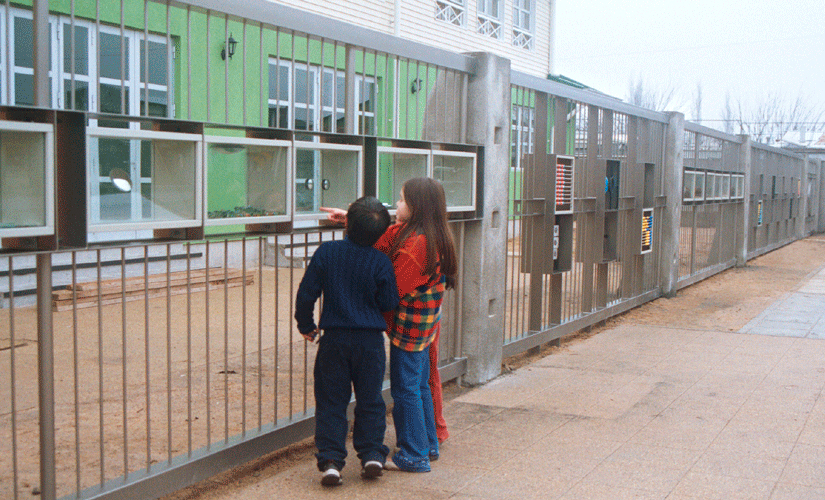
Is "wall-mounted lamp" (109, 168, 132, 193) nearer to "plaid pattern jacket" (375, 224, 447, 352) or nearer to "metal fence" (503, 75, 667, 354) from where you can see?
"plaid pattern jacket" (375, 224, 447, 352)

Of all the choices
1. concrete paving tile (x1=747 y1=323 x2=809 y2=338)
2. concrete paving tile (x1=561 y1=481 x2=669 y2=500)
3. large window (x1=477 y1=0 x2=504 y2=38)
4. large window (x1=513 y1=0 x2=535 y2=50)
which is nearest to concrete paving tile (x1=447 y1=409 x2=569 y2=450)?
concrete paving tile (x1=561 y1=481 x2=669 y2=500)

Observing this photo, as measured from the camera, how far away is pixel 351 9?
18.0 meters

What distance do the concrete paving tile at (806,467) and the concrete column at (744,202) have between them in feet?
44.4

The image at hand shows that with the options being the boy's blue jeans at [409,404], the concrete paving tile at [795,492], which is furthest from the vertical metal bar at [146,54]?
the concrete paving tile at [795,492]

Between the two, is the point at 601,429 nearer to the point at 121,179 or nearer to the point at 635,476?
the point at 635,476

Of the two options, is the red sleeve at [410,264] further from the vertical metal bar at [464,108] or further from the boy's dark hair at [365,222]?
the vertical metal bar at [464,108]

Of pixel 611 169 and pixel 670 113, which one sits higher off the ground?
pixel 670 113

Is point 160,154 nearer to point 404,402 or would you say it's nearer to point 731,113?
point 404,402

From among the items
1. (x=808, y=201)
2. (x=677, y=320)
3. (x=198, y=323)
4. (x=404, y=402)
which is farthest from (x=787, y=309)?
(x=808, y=201)

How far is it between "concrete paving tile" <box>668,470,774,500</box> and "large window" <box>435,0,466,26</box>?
17.8 metres

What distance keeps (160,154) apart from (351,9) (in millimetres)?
14680

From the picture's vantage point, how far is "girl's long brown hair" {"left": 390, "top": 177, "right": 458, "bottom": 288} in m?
4.78

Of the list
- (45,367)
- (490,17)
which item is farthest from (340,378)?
(490,17)

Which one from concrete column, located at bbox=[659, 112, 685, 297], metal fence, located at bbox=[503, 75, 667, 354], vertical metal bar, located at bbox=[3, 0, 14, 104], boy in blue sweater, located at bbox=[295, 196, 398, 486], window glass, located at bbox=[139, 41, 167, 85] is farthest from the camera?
concrete column, located at bbox=[659, 112, 685, 297]
